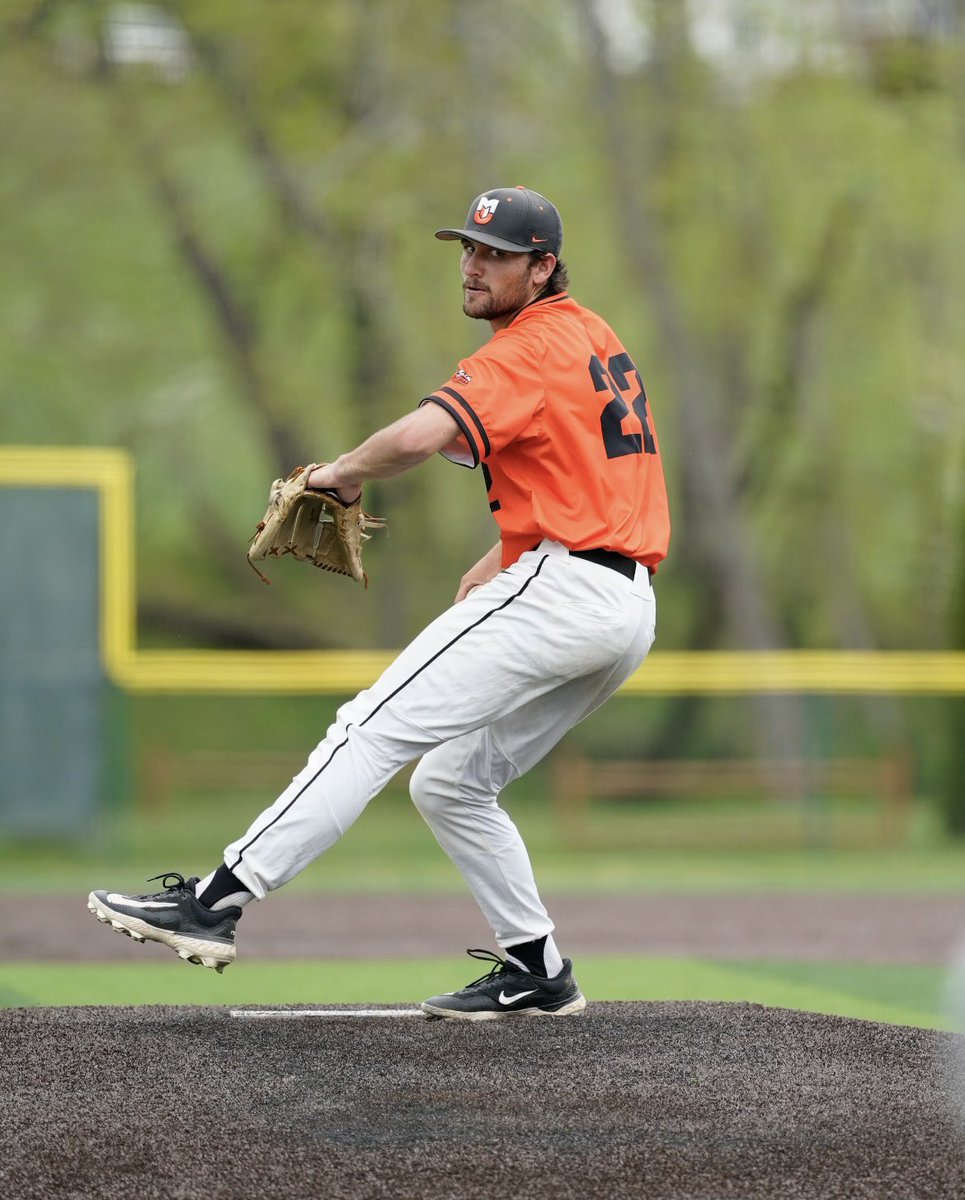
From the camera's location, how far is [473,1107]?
3920 mm

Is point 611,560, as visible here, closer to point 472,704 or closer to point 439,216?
point 472,704

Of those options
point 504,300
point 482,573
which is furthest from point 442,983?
point 504,300

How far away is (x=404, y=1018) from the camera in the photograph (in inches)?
198

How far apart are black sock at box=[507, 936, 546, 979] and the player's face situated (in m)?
1.76

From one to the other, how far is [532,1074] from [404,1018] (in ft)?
2.79

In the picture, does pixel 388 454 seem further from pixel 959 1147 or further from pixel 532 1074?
pixel 959 1147

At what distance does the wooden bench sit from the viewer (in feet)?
42.0

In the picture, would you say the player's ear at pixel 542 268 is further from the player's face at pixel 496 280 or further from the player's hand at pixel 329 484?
the player's hand at pixel 329 484

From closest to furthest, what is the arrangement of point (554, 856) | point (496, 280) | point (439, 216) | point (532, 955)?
point (496, 280)
point (532, 955)
point (554, 856)
point (439, 216)

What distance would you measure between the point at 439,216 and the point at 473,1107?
14722 millimetres

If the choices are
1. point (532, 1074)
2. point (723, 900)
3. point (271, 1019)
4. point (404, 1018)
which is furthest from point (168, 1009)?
point (723, 900)

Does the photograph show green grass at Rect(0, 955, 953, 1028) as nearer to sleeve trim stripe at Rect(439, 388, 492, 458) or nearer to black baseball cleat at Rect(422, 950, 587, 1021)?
black baseball cleat at Rect(422, 950, 587, 1021)

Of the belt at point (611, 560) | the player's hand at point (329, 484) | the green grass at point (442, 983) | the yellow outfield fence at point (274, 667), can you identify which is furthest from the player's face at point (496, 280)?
the yellow outfield fence at point (274, 667)

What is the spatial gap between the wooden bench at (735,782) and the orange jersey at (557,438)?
8.06 metres
